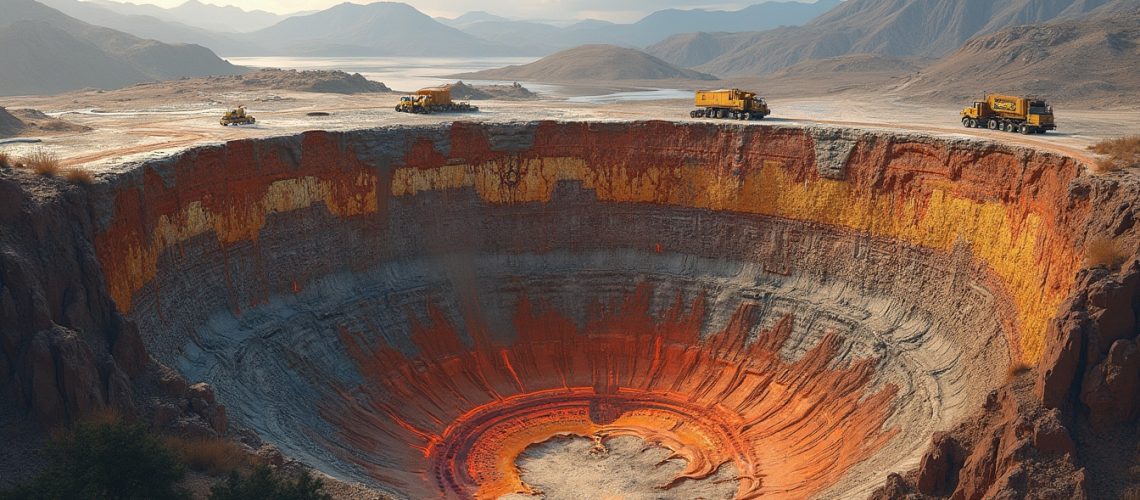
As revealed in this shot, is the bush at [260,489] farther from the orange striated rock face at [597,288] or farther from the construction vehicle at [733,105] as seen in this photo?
the construction vehicle at [733,105]

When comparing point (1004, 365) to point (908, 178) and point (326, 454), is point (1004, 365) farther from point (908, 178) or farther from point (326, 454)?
point (326, 454)

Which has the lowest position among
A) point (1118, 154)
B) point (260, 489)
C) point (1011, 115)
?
point (260, 489)

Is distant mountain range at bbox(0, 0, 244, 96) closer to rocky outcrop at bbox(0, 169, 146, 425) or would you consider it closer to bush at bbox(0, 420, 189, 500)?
rocky outcrop at bbox(0, 169, 146, 425)

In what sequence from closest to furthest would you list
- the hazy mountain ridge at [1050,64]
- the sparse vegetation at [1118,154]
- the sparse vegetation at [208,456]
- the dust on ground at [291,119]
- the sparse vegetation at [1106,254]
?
1. the sparse vegetation at [208,456]
2. the sparse vegetation at [1106,254]
3. the sparse vegetation at [1118,154]
4. the dust on ground at [291,119]
5. the hazy mountain ridge at [1050,64]

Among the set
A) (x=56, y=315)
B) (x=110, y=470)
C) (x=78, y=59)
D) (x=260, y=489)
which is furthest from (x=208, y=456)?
(x=78, y=59)

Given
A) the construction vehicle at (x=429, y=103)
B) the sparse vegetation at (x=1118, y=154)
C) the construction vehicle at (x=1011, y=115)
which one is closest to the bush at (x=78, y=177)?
the construction vehicle at (x=429, y=103)

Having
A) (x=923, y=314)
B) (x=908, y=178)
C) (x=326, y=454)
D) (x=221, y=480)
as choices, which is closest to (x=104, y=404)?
(x=221, y=480)

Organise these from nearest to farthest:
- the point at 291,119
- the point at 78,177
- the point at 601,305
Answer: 1. the point at 78,177
2. the point at 601,305
3. the point at 291,119

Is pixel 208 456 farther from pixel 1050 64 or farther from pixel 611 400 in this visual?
pixel 1050 64
